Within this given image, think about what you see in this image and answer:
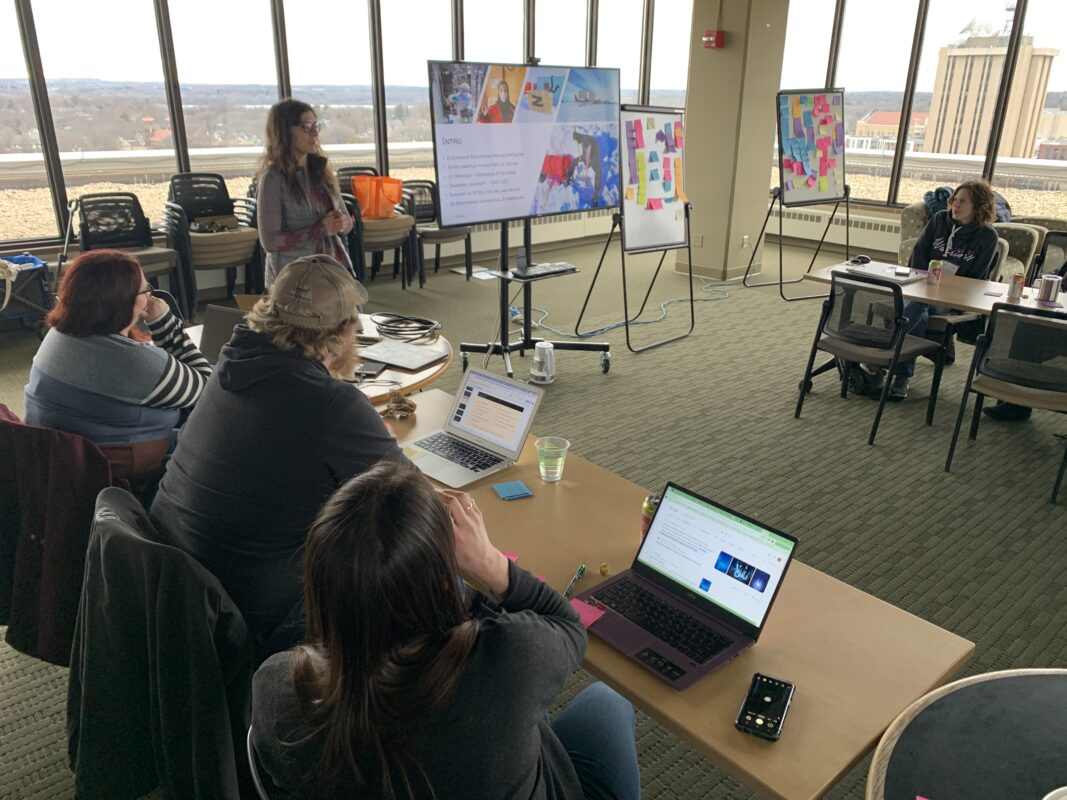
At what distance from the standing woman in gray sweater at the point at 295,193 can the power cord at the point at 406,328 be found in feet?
1.74

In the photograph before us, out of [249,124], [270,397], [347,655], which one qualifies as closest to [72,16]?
[249,124]

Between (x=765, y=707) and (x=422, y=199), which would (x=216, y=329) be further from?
(x=422, y=199)

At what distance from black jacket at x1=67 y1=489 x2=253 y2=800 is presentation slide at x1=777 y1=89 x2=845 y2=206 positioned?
5.88 metres

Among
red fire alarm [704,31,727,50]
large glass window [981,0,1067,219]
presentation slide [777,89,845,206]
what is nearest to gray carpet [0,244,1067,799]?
presentation slide [777,89,845,206]

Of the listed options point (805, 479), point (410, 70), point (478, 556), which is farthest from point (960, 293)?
point (410, 70)

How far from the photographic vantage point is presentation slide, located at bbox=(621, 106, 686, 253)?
4.86 metres

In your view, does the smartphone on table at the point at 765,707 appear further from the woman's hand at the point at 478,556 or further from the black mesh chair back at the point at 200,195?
the black mesh chair back at the point at 200,195

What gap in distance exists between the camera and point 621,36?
830cm

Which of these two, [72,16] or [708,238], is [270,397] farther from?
[708,238]

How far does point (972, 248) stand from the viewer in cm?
461

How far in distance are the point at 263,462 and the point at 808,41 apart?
8332 mm

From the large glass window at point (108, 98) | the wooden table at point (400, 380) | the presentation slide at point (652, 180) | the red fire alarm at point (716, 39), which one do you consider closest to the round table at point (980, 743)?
the wooden table at point (400, 380)

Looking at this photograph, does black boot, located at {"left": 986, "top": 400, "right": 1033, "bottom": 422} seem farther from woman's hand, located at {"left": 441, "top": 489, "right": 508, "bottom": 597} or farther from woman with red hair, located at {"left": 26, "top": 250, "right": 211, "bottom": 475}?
woman with red hair, located at {"left": 26, "top": 250, "right": 211, "bottom": 475}

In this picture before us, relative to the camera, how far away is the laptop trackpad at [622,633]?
1.44 meters
